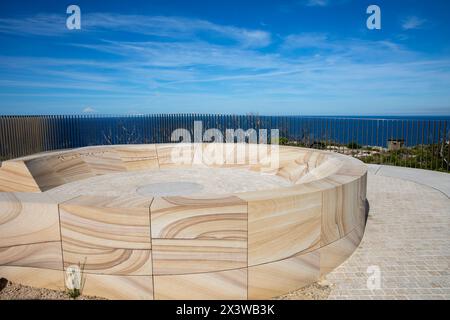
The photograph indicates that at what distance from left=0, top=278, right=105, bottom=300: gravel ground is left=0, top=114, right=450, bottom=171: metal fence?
10.6 metres

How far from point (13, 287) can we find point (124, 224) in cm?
156

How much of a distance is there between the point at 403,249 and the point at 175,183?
4.45 m

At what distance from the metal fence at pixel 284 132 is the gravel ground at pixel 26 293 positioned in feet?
34.7

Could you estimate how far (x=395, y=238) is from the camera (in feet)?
15.7

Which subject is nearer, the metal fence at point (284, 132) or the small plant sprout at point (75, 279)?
the small plant sprout at point (75, 279)

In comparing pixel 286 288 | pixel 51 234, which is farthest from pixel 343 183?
pixel 51 234

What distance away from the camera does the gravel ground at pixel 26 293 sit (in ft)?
10.6

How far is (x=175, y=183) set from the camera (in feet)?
22.4

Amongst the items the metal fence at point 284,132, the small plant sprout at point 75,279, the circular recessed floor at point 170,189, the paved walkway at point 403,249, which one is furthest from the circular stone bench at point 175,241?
the metal fence at point 284,132

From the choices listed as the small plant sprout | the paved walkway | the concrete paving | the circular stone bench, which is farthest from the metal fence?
the small plant sprout

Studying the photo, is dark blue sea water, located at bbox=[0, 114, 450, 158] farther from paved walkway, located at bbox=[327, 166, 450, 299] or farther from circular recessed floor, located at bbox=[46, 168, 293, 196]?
circular recessed floor, located at bbox=[46, 168, 293, 196]

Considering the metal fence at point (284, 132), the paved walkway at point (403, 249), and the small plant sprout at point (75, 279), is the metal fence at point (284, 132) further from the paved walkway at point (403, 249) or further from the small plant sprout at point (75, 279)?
the small plant sprout at point (75, 279)

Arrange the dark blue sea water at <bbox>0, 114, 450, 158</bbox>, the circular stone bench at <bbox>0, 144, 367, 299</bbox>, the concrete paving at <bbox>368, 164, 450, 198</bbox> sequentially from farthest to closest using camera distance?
the dark blue sea water at <bbox>0, 114, 450, 158</bbox>
the concrete paving at <bbox>368, 164, 450, 198</bbox>
the circular stone bench at <bbox>0, 144, 367, 299</bbox>

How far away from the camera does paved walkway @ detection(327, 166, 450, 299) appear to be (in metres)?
3.35
